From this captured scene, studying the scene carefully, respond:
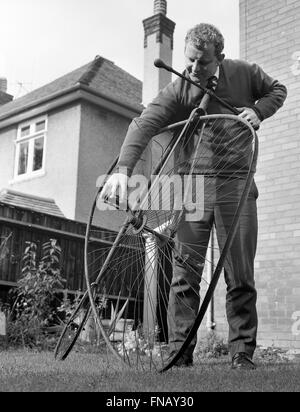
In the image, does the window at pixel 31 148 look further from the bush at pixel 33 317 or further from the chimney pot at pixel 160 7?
the bush at pixel 33 317

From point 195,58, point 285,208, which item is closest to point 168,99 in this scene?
point 195,58

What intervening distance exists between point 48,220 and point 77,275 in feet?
3.60

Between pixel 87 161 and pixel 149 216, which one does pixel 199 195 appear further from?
pixel 87 161

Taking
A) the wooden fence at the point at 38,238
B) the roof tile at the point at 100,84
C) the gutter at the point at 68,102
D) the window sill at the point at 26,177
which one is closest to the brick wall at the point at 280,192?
the wooden fence at the point at 38,238

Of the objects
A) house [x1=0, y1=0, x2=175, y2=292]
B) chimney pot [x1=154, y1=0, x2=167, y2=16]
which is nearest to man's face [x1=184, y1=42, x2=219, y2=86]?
house [x1=0, y1=0, x2=175, y2=292]

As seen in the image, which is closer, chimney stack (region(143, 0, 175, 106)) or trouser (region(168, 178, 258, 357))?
trouser (region(168, 178, 258, 357))

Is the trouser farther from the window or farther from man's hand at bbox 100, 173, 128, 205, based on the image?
the window

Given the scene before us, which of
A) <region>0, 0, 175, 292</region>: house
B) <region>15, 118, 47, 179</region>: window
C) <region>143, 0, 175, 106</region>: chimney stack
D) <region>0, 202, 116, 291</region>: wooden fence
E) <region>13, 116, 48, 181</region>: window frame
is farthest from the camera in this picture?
<region>143, 0, 175, 106</region>: chimney stack

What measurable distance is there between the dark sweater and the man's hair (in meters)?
0.19

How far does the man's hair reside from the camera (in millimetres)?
2990

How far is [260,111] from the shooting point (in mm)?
3084

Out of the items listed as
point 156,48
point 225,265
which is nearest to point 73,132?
point 156,48

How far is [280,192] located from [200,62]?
2.92 metres

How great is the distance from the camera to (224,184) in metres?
3.16
